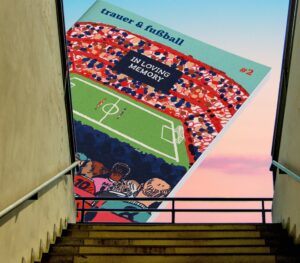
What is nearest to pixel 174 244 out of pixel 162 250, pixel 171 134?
pixel 162 250

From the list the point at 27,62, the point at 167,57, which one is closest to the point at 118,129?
the point at 167,57

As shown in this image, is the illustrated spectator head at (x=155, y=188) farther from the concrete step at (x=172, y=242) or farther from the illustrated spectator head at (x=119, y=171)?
the concrete step at (x=172, y=242)

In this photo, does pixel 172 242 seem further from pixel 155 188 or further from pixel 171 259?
pixel 155 188

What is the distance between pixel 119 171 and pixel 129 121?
2064 mm

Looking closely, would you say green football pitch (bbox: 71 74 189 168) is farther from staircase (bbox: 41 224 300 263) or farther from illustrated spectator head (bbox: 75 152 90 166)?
staircase (bbox: 41 224 300 263)

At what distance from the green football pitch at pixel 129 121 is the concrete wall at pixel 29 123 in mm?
9431

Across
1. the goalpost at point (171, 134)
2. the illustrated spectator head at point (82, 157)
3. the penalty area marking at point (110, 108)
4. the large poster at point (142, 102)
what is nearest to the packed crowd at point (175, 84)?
the large poster at point (142, 102)

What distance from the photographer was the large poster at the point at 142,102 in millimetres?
13766

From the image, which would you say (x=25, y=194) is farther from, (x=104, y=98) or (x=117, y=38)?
(x=117, y=38)

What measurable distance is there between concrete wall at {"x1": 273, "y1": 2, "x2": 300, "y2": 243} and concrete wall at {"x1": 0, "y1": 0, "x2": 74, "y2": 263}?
7.28 ft

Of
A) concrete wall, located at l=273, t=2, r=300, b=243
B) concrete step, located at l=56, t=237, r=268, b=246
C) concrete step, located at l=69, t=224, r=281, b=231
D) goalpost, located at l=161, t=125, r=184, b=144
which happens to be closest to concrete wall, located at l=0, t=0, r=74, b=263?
concrete step, located at l=56, t=237, r=268, b=246

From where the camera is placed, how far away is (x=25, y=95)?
3574 millimetres

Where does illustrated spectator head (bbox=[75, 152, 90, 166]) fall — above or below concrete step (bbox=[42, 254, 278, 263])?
above

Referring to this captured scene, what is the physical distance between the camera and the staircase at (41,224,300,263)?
158 inches
